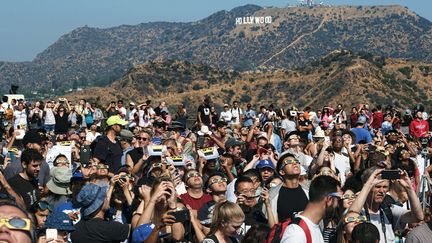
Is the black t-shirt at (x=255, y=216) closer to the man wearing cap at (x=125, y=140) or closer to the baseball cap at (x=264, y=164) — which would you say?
the baseball cap at (x=264, y=164)

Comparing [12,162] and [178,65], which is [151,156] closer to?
[12,162]

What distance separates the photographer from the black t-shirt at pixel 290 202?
8570mm

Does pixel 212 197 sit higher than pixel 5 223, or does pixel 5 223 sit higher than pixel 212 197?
pixel 5 223

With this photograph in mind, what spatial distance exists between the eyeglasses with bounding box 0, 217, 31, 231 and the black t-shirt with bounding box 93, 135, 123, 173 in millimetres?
8936

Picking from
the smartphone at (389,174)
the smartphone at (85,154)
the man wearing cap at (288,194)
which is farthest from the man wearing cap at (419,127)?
the smartphone at (389,174)

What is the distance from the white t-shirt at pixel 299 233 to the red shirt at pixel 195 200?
8.62 ft

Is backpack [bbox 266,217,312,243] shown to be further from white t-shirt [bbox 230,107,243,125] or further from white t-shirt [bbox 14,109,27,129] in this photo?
white t-shirt [bbox 230,107,243,125]

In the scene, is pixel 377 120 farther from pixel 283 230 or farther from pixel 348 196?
pixel 283 230

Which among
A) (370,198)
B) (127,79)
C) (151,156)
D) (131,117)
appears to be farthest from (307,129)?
(127,79)

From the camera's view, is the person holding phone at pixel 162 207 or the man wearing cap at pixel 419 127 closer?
the person holding phone at pixel 162 207

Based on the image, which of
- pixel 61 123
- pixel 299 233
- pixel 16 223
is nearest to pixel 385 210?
pixel 299 233

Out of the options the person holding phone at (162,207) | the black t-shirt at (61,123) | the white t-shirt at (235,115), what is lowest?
the white t-shirt at (235,115)

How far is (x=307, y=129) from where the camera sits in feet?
63.0

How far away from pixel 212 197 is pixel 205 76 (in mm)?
95507
